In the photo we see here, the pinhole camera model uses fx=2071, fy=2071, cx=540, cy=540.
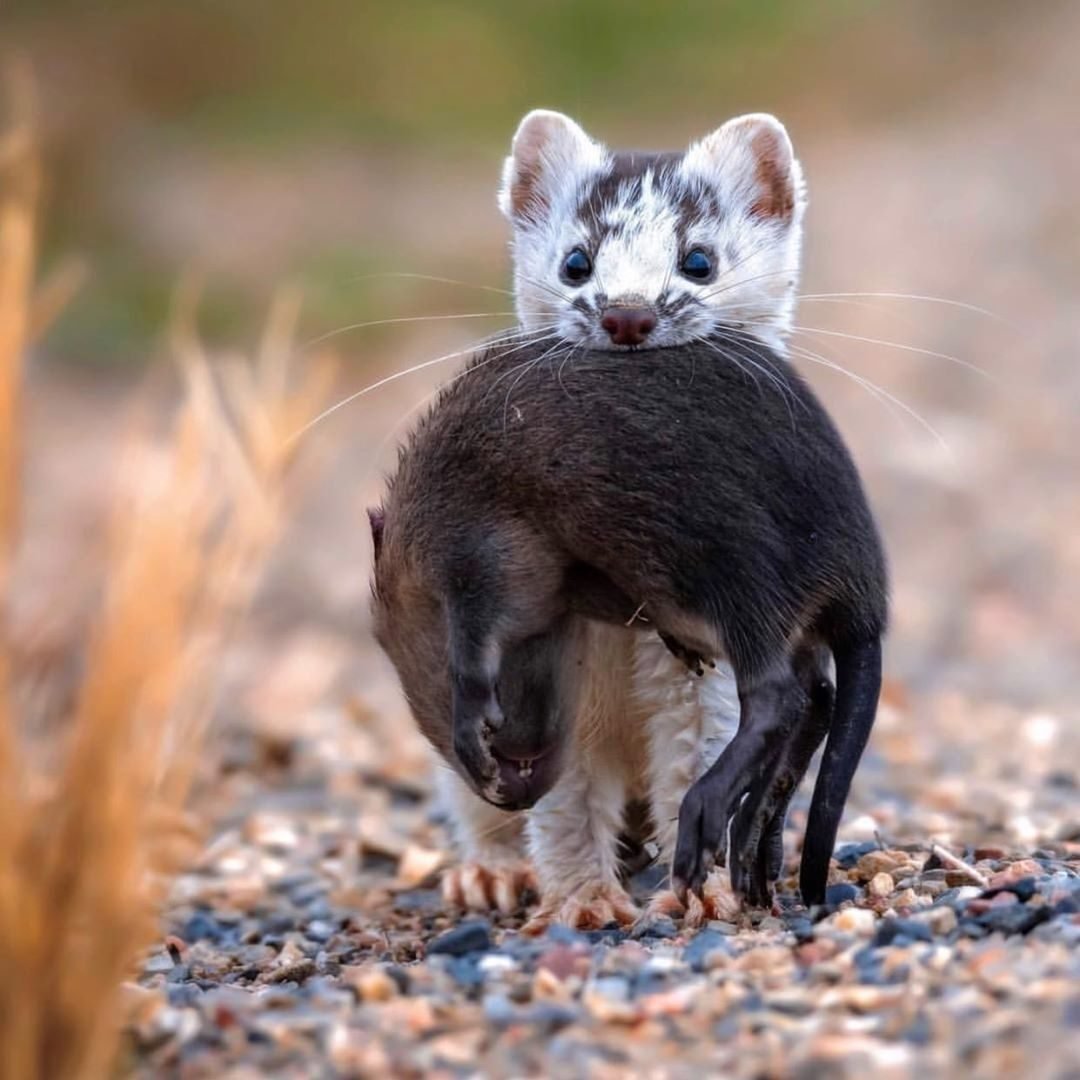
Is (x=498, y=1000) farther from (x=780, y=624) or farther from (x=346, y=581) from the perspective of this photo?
(x=346, y=581)

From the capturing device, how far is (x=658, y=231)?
591 cm

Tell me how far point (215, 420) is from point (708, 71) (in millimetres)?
19386

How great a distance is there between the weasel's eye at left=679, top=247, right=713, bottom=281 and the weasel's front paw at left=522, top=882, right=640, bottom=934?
1.72 meters

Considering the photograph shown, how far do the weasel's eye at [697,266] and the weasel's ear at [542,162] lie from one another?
621mm

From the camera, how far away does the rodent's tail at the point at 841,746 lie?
4742 mm

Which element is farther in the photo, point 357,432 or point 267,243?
point 267,243

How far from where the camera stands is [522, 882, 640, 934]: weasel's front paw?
17.3 feet

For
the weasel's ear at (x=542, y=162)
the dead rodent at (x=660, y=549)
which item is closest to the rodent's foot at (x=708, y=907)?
the dead rodent at (x=660, y=549)

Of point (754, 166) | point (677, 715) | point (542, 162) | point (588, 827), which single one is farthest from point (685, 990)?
point (542, 162)

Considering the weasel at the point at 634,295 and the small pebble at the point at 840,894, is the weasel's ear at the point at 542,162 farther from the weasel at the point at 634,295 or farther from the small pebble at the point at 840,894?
the small pebble at the point at 840,894

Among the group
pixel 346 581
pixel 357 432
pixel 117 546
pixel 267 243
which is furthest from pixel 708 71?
pixel 117 546

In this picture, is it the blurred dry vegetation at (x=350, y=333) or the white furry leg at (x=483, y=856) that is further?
the white furry leg at (x=483, y=856)

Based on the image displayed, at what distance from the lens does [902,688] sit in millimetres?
9219

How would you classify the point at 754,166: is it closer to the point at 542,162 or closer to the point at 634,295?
the point at 542,162
